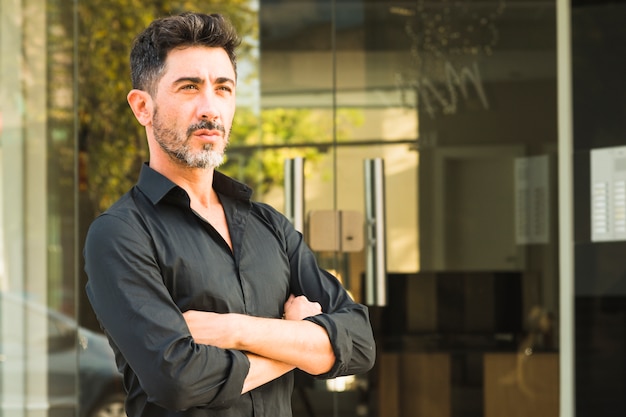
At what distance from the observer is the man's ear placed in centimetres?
205

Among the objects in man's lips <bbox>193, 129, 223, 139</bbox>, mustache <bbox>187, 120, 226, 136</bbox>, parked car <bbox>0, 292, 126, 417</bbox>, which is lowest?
parked car <bbox>0, 292, 126, 417</bbox>

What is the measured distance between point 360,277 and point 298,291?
2.98 metres

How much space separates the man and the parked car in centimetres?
343

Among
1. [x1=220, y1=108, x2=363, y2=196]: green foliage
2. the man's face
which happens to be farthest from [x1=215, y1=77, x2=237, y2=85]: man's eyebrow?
[x1=220, y1=108, x2=363, y2=196]: green foliage

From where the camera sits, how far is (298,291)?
2166 millimetres

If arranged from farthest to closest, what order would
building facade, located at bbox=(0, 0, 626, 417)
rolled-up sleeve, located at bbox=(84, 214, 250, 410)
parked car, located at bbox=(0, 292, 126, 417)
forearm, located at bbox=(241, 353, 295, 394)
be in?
parked car, located at bbox=(0, 292, 126, 417) → building facade, located at bbox=(0, 0, 626, 417) → forearm, located at bbox=(241, 353, 295, 394) → rolled-up sleeve, located at bbox=(84, 214, 250, 410)

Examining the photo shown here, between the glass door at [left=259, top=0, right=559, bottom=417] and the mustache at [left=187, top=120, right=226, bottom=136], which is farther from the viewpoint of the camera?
the glass door at [left=259, top=0, right=559, bottom=417]

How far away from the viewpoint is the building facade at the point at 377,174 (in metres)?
5.09

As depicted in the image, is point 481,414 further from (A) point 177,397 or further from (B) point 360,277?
(A) point 177,397

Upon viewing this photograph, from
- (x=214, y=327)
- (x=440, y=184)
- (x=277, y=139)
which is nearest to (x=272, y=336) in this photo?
(x=214, y=327)

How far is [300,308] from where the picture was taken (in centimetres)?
207

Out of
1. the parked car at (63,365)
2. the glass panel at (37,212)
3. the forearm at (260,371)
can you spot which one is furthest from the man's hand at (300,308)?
the glass panel at (37,212)

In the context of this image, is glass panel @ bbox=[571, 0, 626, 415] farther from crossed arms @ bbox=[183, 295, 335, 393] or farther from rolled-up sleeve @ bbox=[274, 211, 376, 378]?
crossed arms @ bbox=[183, 295, 335, 393]

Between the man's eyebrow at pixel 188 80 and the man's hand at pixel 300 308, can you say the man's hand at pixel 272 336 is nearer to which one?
the man's hand at pixel 300 308
